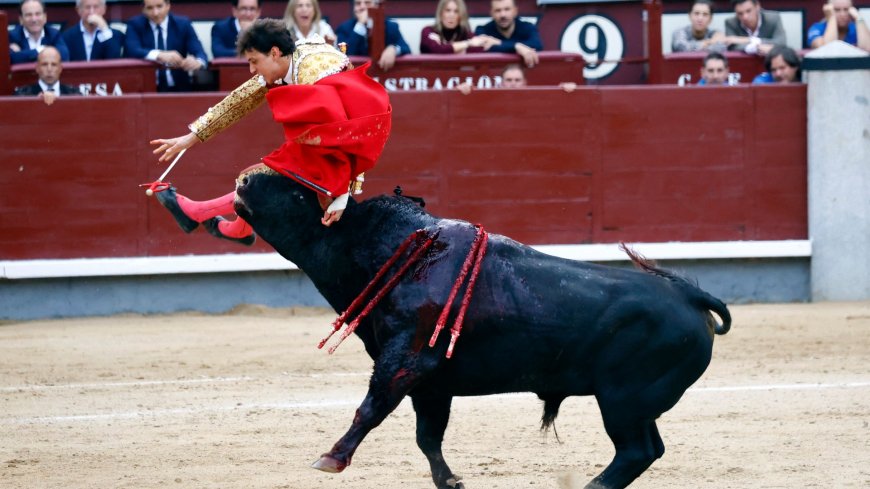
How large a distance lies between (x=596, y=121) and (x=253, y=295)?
7.95 ft

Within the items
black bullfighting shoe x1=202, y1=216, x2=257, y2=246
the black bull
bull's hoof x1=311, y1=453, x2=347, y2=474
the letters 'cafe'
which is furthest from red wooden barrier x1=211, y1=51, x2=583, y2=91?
bull's hoof x1=311, y1=453, x2=347, y2=474

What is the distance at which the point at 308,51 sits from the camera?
14.1ft

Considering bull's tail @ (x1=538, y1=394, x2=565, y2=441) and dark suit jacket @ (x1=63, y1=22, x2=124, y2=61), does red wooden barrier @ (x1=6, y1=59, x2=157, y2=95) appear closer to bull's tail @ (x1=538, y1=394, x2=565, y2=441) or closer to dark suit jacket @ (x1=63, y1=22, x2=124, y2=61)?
dark suit jacket @ (x1=63, y1=22, x2=124, y2=61)

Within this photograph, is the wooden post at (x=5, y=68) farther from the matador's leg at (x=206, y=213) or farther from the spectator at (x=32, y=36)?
the matador's leg at (x=206, y=213)

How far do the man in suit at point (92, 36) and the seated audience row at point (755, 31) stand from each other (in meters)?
3.64

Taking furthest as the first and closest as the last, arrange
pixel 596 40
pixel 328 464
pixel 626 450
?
pixel 596 40, pixel 626 450, pixel 328 464

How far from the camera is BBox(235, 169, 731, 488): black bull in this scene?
4164 mm

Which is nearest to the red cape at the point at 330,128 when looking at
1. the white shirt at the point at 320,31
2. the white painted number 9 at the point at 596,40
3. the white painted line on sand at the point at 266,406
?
the white painted line on sand at the point at 266,406

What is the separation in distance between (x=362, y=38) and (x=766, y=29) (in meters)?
2.77

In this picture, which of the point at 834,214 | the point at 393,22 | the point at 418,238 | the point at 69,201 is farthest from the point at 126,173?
the point at 418,238

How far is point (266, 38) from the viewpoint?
4.27 metres

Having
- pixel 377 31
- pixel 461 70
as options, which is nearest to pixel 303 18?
pixel 377 31

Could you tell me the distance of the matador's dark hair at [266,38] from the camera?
427cm

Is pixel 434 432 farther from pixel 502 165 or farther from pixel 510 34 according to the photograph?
pixel 510 34
